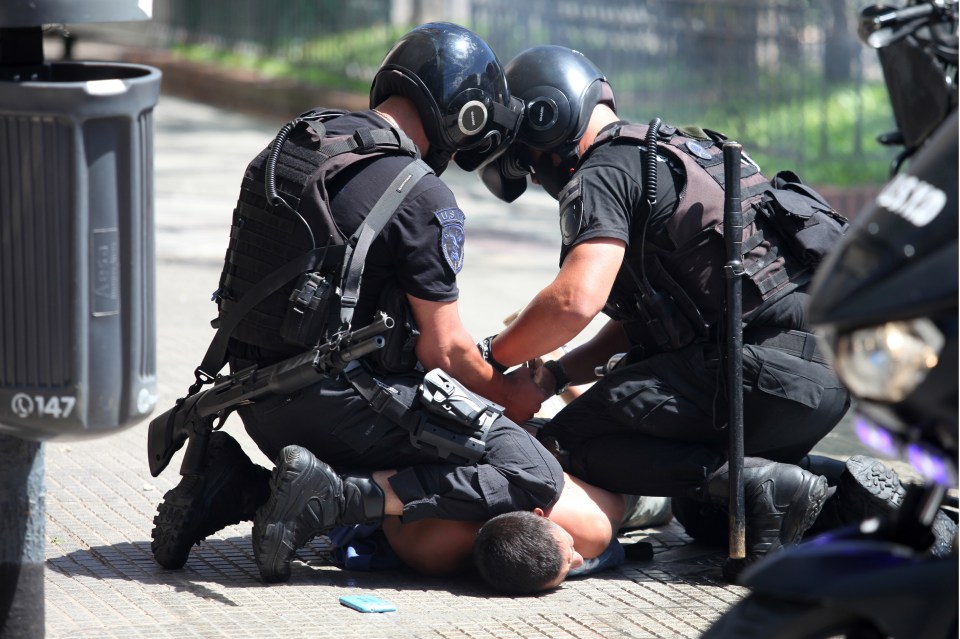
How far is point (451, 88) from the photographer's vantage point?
4020 mm

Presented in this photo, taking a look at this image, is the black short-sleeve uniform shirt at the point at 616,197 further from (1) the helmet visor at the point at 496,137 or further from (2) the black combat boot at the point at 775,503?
(2) the black combat boot at the point at 775,503

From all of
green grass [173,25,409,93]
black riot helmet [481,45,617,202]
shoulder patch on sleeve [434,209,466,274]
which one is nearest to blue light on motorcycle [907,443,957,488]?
shoulder patch on sleeve [434,209,466,274]

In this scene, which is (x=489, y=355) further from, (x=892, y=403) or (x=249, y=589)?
(x=892, y=403)

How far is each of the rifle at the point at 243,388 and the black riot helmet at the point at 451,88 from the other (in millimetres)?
696

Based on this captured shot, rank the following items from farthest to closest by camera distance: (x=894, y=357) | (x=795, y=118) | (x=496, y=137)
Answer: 1. (x=795, y=118)
2. (x=496, y=137)
3. (x=894, y=357)

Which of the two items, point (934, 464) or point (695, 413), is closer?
point (934, 464)

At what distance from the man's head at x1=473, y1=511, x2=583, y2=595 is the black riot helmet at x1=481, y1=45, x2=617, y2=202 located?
114 cm

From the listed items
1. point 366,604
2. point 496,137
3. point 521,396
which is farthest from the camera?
point 521,396

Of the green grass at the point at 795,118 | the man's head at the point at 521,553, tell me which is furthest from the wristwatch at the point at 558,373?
the green grass at the point at 795,118

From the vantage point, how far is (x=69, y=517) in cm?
439

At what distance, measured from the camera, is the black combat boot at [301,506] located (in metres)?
3.71

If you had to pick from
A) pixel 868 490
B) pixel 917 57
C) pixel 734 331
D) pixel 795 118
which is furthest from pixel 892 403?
pixel 795 118

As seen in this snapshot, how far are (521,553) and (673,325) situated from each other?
829 mm

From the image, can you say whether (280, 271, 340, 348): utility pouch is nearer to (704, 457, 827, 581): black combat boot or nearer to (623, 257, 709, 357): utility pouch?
(623, 257, 709, 357): utility pouch
